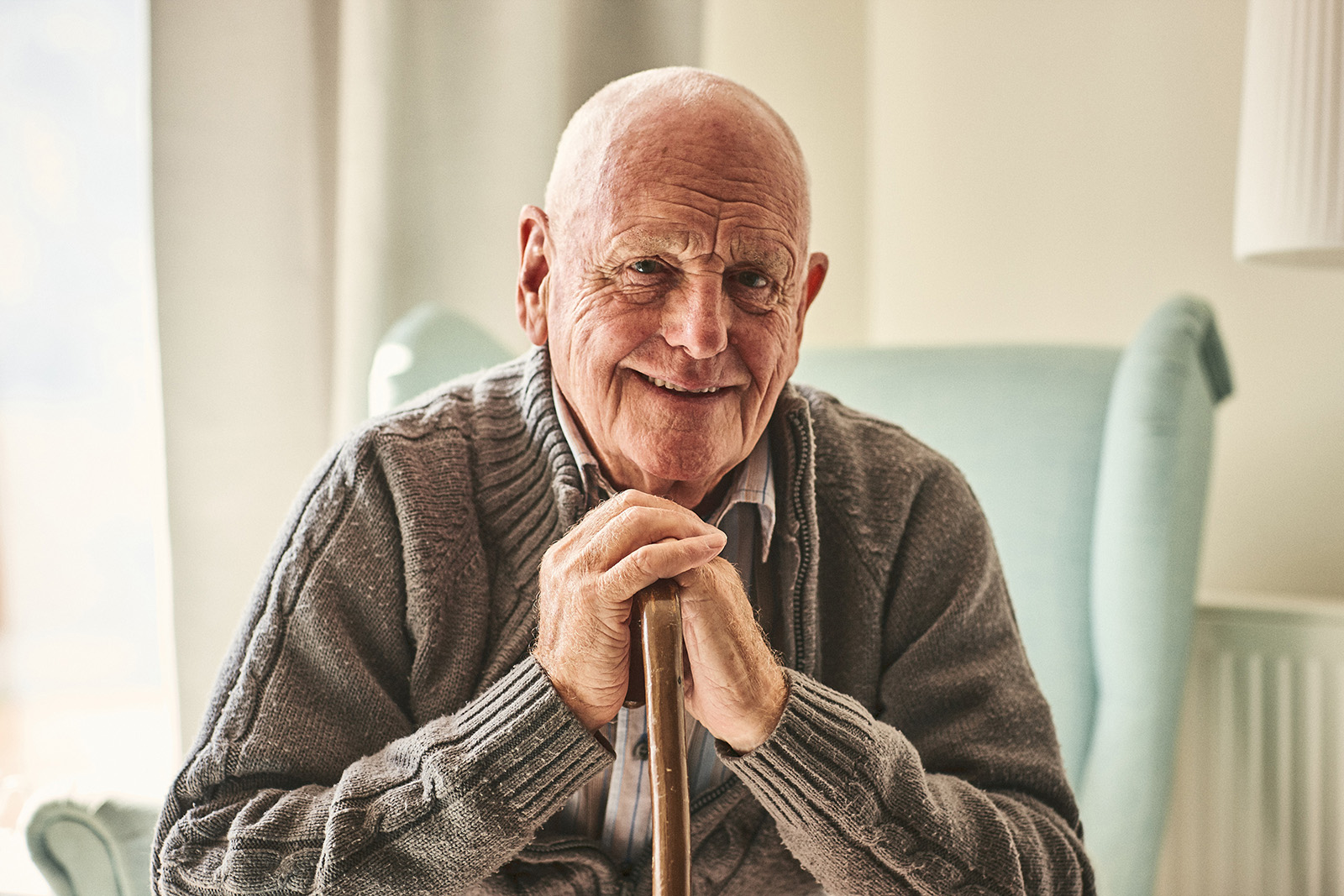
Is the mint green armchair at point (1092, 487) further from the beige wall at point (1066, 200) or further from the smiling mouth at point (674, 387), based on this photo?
the smiling mouth at point (674, 387)

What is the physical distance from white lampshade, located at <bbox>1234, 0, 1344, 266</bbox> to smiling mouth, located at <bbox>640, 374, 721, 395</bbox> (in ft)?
2.94

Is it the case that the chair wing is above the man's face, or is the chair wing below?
below

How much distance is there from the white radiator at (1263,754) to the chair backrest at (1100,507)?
0.96 ft

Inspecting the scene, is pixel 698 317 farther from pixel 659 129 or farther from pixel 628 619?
pixel 628 619

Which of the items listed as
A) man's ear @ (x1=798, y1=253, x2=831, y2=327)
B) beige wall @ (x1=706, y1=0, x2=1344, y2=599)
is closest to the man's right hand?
man's ear @ (x1=798, y1=253, x2=831, y2=327)

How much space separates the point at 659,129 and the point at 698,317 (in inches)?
5.7

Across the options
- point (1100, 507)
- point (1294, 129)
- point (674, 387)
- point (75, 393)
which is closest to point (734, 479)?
point (674, 387)

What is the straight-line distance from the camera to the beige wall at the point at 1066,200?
1853 millimetres

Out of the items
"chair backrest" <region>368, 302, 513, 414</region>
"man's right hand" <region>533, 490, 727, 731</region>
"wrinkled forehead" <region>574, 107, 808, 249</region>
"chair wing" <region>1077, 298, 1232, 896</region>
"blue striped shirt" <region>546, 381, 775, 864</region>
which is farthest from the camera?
"chair backrest" <region>368, 302, 513, 414</region>

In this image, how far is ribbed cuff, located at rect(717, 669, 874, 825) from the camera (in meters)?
0.82

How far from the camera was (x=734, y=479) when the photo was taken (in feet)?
3.47

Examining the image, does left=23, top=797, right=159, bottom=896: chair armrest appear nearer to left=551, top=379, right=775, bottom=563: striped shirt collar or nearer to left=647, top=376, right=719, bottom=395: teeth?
left=551, top=379, right=775, bottom=563: striped shirt collar

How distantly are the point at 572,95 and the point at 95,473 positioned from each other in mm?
933

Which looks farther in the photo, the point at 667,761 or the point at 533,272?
the point at 533,272
